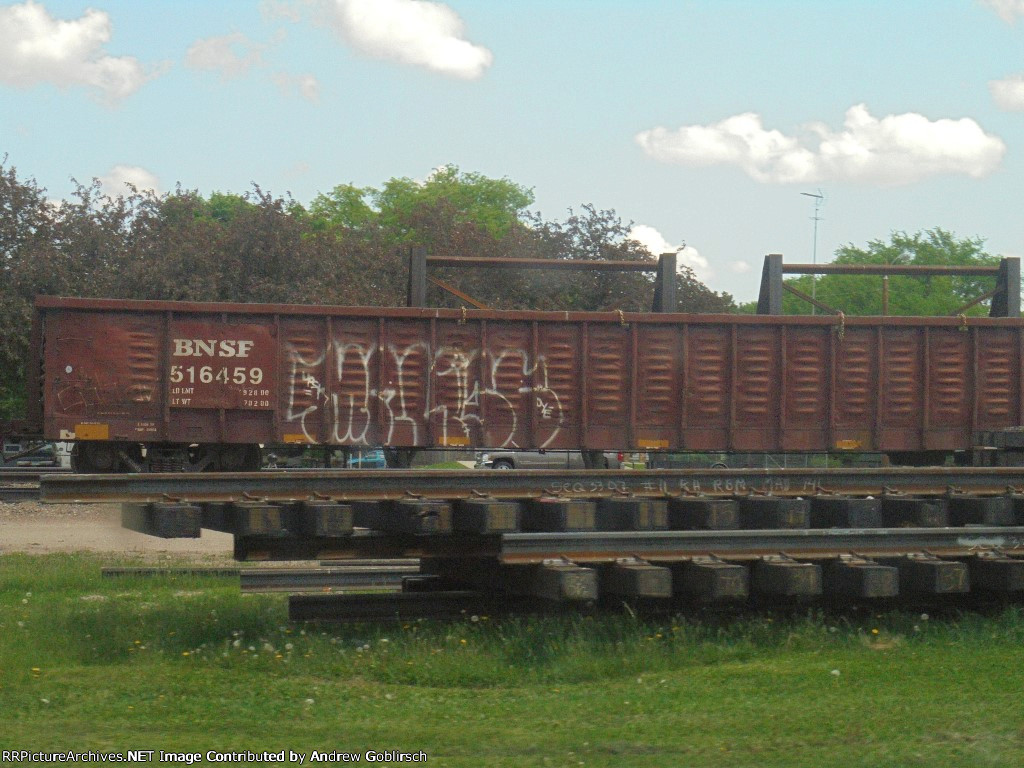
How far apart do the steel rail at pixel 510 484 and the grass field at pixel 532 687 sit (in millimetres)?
900

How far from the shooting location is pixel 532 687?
6.04 metres

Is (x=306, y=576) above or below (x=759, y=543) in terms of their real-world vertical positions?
below

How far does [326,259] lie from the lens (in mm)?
31234

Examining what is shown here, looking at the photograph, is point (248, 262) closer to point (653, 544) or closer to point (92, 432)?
point (92, 432)

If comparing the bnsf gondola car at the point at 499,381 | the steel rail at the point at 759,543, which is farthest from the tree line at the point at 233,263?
the steel rail at the point at 759,543

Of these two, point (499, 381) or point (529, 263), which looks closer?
point (499, 381)

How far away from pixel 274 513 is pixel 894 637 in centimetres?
395

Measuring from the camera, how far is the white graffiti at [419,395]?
15.0m

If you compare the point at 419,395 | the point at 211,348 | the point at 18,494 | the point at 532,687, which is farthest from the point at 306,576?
the point at 18,494

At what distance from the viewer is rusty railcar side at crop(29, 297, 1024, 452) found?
1476 cm

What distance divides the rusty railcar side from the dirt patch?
Result: 55.5 inches

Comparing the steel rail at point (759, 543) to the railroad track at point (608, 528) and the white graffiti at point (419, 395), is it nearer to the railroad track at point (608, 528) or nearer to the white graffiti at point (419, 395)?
the railroad track at point (608, 528)

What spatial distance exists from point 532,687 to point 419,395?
9375 millimetres

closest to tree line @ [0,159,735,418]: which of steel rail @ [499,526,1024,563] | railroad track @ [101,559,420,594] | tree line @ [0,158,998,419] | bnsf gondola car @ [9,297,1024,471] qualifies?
tree line @ [0,158,998,419]
